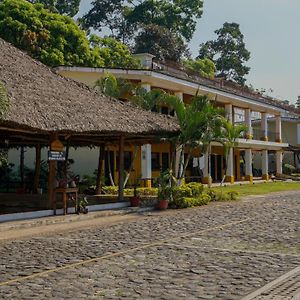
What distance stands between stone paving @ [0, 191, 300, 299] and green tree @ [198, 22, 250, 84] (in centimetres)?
6121

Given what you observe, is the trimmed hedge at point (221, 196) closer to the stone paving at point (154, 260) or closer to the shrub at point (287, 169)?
the stone paving at point (154, 260)

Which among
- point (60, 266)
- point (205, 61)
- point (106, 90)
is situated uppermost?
point (205, 61)

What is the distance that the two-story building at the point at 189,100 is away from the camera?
28.8 meters

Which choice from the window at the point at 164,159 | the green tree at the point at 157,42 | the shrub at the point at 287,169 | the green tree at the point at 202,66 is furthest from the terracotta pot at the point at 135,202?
the green tree at the point at 202,66

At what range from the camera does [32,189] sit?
23.9 metres

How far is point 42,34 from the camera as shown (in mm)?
37406

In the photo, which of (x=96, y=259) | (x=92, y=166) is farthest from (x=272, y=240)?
(x=92, y=166)

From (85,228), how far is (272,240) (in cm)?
500

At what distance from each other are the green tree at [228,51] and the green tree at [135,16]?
13.1 meters

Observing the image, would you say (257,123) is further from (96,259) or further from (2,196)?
(96,259)

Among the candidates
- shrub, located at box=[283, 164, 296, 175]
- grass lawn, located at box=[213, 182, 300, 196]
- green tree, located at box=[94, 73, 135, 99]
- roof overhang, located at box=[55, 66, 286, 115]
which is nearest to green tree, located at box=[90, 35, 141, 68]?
roof overhang, located at box=[55, 66, 286, 115]

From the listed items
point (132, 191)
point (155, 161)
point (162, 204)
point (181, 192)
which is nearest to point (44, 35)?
point (155, 161)

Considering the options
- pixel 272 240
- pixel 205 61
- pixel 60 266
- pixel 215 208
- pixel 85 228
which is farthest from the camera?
pixel 205 61

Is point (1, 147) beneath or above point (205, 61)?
beneath
